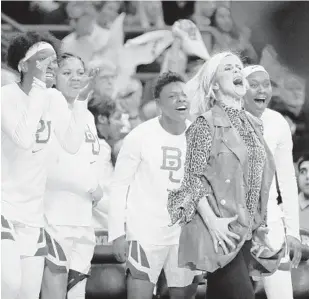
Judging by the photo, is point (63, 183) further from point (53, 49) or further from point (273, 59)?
point (273, 59)

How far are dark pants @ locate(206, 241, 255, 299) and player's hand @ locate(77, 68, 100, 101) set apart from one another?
1527 millimetres

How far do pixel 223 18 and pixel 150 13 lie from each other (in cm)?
49

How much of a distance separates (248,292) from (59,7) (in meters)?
2.81

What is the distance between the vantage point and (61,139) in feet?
13.7

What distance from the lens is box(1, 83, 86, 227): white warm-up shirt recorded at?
3.83 meters

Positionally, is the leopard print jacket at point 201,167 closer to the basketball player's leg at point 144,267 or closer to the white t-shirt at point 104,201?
the basketball player's leg at point 144,267

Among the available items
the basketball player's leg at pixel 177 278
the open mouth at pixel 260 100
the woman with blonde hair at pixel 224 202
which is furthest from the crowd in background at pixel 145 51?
the woman with blonde hair at pixel 224 202

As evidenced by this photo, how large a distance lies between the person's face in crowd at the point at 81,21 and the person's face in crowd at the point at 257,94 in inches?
51.1

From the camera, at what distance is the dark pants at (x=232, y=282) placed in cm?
319

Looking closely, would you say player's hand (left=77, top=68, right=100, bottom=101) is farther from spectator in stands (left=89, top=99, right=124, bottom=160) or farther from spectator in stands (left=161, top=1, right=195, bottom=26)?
spectator in stands (left=161, top=1, right=195, bottom=26)

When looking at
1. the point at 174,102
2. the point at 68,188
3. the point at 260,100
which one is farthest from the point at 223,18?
the point at 68,188

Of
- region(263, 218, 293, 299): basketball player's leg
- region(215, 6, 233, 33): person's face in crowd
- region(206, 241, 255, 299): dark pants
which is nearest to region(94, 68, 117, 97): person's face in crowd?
region(215, 6, 233, 33): person's face in crowd

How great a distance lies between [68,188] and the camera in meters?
4.53

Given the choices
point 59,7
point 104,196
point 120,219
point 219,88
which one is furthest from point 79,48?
point 219,88
